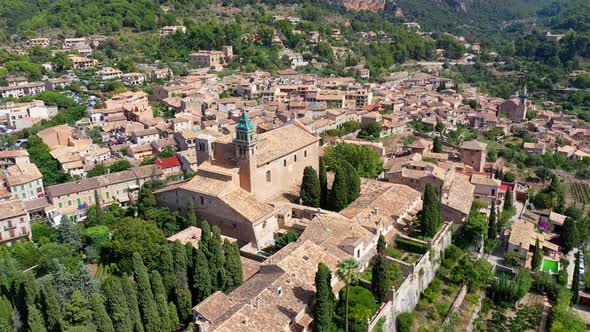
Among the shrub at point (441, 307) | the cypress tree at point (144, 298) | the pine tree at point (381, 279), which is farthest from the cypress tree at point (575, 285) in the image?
the cypress tree at point (144, 298)

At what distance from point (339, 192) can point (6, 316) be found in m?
22.9

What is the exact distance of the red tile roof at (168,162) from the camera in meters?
54.3

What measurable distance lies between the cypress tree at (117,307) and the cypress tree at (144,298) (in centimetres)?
111

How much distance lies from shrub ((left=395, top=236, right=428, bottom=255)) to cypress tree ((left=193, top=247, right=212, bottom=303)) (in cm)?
1392

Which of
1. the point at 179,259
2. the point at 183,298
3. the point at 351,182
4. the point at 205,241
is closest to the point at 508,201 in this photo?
the point at 351,182

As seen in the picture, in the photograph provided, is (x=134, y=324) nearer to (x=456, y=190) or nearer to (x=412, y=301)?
(x=412, y=301)

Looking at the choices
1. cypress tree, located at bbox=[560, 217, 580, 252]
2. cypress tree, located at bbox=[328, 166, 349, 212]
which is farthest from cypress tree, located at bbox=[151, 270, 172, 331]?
cypress tree, located at bbox=[560, 217, 580, 252]

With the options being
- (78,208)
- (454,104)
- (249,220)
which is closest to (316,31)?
(454,104)

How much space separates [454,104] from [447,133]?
632 inches

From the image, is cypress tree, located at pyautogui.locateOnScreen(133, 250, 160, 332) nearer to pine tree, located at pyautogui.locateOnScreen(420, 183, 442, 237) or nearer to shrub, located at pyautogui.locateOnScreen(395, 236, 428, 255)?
shrub, located at pyautogui.locateOnScreen(395, 236, 428, 255)

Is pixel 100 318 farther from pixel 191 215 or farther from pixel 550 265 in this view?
pixel 550 265

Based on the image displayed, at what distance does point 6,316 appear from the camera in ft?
86.2

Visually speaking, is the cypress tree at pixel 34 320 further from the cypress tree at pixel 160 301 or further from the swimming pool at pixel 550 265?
the swimming pool at pixel 550 265

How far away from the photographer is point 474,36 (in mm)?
177875
